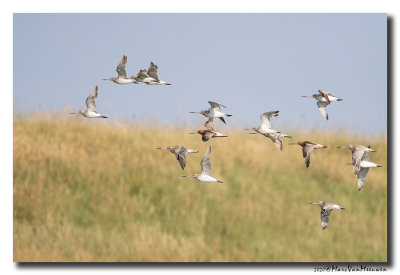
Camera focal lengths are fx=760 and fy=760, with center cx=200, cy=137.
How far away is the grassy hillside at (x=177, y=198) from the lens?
15711 mm

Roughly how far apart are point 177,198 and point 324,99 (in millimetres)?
7788

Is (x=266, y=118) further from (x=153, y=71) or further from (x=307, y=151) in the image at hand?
(x=153, y=71)

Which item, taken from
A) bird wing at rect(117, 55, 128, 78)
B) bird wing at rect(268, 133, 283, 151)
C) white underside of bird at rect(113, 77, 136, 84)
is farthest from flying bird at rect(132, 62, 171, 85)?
bird wing at rect(268, 133, 283, 151)

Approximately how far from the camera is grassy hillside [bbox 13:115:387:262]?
51.5ft

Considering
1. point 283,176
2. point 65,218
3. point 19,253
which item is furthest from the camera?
point 283,176

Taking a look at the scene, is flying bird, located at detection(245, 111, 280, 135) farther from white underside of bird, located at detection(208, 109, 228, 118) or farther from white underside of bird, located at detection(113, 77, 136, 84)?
white underside of bird, located at detection(113, 77, 136, 84)

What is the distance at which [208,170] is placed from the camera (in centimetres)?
941

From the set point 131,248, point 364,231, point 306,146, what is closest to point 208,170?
point 306,146

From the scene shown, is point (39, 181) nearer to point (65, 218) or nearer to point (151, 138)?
point (65, 218)

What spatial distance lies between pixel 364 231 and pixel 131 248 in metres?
5.03

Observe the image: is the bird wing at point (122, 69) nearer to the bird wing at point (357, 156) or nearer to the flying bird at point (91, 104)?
the flying bird at point (91, 104)

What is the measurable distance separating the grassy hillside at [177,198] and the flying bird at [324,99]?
6.67m

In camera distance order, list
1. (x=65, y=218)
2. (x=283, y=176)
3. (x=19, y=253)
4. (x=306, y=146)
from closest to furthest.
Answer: (x=306, y=146)
(x=19, y=253)
(x=65, y=218)
(x=283, y=176)

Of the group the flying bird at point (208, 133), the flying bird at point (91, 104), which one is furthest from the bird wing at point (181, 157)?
the flying bird at point (91, 104)
